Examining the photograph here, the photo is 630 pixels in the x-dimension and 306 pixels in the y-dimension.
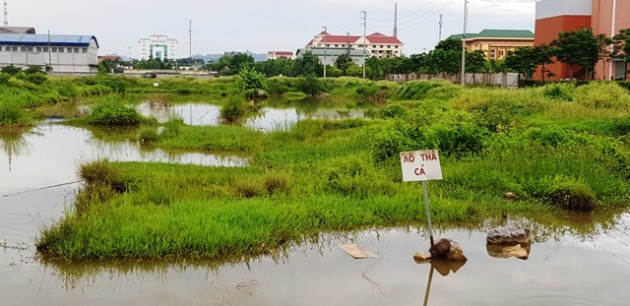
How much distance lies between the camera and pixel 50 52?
2675 inches

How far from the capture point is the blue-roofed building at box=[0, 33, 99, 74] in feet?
219

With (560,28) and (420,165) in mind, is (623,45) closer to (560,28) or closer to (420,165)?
(560,28)

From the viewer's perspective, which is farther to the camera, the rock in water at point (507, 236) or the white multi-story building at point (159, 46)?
the white multi-story building at point (159, 46)

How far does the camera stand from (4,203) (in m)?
8.31

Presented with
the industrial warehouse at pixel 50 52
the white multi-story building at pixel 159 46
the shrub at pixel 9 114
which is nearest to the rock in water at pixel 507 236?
the shrub at pixel 9 114

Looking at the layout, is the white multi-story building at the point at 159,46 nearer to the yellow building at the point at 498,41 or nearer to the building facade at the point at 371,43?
the building facade at the point at 371,43

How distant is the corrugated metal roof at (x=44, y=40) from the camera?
67062 millimetres

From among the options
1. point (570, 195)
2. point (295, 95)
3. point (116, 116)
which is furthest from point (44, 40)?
point (570, 195)

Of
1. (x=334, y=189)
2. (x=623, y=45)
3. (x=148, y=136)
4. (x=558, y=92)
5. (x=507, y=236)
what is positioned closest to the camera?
(x=507, y=236)

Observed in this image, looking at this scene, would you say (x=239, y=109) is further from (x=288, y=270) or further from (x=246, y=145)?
(x=288, y=270)

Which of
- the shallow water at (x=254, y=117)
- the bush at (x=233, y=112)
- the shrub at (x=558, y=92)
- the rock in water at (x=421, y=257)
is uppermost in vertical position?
the shrub at (x=558, y=92)

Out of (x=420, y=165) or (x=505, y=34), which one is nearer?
(x=420, y=165)

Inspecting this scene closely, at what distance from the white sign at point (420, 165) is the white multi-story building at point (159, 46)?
184 metres

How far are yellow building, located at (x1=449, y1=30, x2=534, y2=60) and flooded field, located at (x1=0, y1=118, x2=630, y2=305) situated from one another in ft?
255
